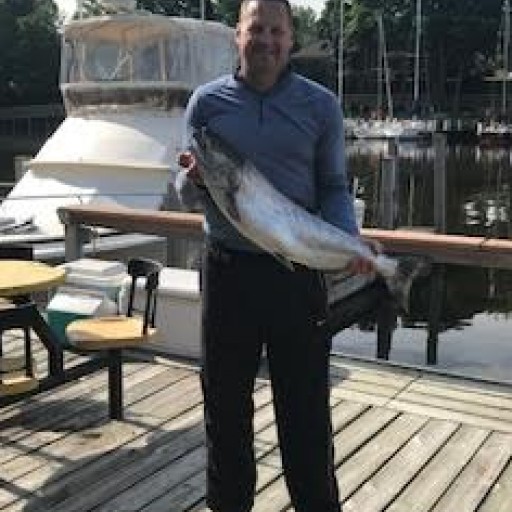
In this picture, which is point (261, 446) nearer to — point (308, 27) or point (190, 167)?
point (190, 167)

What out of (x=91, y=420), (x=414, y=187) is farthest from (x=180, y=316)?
(x=414, y=187)

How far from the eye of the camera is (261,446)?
5.01 m

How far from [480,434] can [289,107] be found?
2756mm

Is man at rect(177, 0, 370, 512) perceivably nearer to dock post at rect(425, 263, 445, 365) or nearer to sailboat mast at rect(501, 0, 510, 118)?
dock post at rect(425, 263, 445, 365)

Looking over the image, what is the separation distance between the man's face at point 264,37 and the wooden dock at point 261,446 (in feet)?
6.92

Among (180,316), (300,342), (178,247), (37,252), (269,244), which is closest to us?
(269,244)

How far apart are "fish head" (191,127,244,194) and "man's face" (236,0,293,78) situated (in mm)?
330

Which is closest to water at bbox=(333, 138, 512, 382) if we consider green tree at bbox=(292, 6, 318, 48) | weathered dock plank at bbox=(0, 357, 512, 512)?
weathered dock plank at bbox=(0, 357, 512, 512)

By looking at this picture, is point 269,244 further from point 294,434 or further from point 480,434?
point 480,434

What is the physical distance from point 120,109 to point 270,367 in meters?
10.9

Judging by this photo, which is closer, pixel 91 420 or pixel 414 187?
pixel 91 420

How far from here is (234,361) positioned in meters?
3.44

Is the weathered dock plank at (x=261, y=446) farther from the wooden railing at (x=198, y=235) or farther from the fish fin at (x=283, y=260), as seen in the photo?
the fish fin at (x=283, y=260)

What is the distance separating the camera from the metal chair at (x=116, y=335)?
5.20 metres
